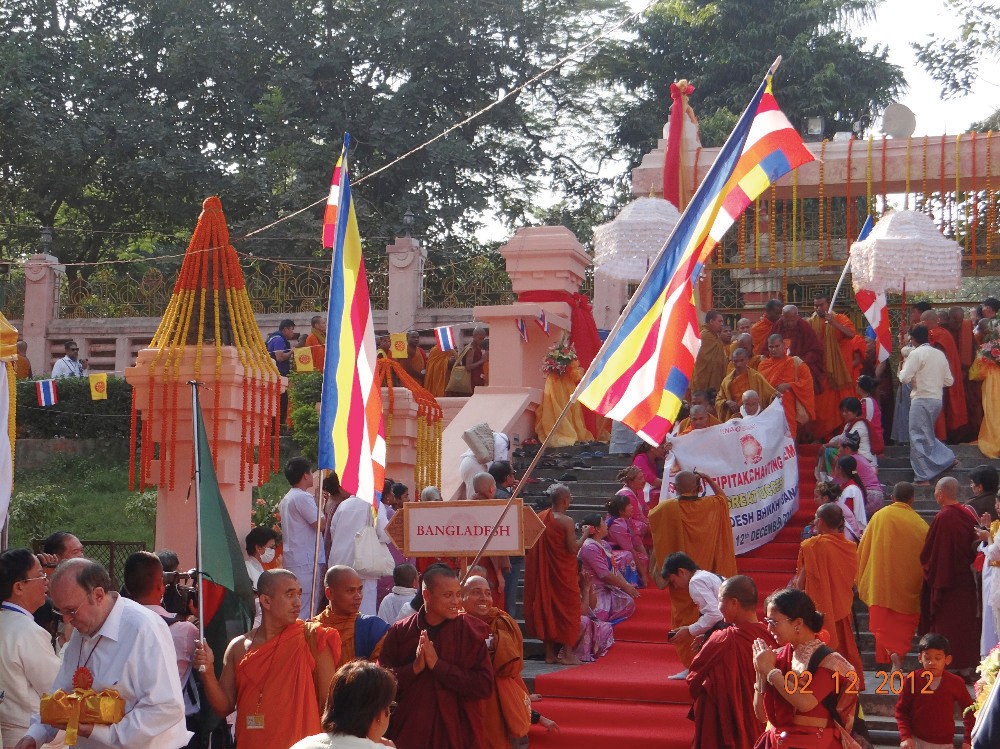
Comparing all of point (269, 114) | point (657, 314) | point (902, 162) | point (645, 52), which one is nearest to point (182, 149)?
point (269, 114)

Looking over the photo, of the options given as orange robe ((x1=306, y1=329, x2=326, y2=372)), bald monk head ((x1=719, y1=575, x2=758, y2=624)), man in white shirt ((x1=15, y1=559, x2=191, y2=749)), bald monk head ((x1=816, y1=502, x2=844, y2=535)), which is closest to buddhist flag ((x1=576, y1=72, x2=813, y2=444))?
bald monk head ((x1=719, y1=575, x2=758, y2=624))

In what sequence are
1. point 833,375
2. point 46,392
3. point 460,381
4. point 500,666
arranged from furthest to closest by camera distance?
1. point 46,392
2. point 460,381
3. point 833,375
4. point 500,666

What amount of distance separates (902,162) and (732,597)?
10.8 m

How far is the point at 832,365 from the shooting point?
642 inches

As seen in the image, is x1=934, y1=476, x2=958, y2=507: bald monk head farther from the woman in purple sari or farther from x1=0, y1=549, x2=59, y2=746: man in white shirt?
x1=0, y1=549, x2=59, y2=746: man in white shirt

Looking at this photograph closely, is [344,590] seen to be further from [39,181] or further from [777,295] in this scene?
[39,181]

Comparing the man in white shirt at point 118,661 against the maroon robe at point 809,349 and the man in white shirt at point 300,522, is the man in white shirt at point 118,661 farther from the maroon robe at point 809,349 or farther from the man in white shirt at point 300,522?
the maroon robe at point 809,349

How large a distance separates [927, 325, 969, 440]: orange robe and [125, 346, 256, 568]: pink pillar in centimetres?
748

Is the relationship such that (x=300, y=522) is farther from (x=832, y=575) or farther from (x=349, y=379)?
(x=832, y=575)

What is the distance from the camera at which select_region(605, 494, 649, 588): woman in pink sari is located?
12.1 m

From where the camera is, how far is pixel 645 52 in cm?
3244

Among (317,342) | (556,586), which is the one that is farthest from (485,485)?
(317,342)

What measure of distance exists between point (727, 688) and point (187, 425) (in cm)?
506

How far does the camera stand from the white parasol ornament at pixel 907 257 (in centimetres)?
1513
